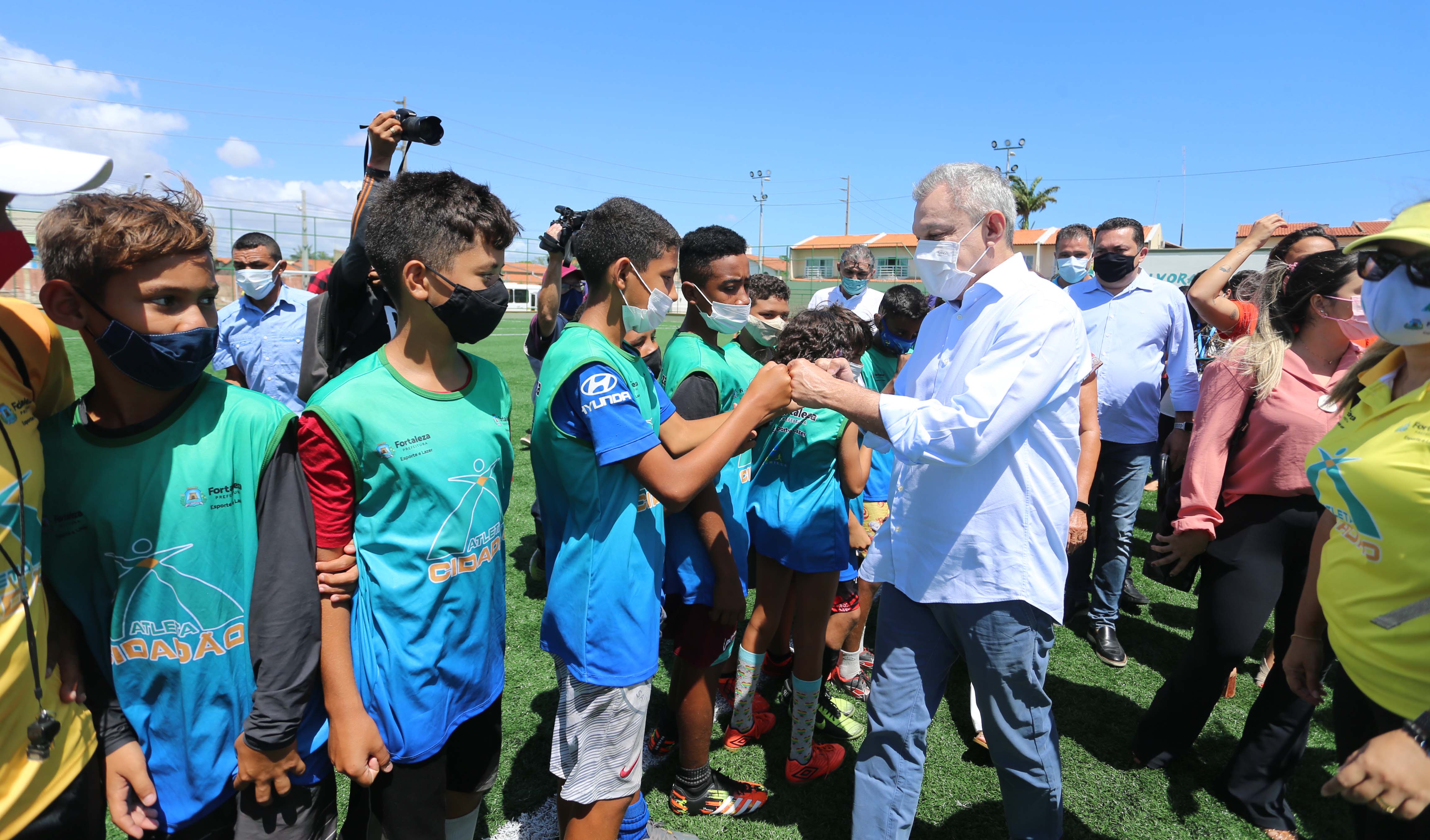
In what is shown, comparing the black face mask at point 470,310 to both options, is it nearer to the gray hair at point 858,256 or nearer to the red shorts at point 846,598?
the red shorts at point 846,598

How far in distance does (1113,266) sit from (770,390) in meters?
3.82

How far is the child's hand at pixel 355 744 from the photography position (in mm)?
1755

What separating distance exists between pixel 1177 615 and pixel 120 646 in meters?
6.05

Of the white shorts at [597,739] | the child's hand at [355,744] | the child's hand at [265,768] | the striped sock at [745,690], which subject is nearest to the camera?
the child's hand at [265,768]

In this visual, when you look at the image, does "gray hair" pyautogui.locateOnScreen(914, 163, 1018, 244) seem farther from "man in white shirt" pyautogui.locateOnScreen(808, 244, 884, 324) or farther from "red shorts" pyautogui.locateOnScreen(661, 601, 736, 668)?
"man in white shirt" pyautogui.locateOnScreen(808, 244, 884, 324)

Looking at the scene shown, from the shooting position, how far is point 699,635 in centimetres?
283

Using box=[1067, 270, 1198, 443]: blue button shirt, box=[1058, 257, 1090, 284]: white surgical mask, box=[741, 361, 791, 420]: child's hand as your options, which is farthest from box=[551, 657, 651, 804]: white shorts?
box=[1058, 257, 1090, 284]: white surgical mask

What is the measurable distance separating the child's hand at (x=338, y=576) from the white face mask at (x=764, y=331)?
2.12 metres

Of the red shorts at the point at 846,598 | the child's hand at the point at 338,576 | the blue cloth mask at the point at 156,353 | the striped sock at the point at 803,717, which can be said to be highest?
the blue cloth mask at the point at 156,353

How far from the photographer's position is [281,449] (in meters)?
1.75

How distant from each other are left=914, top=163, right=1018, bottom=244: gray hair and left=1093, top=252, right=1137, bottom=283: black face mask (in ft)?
9.36

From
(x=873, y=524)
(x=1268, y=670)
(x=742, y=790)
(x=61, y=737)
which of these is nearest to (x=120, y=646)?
(x=61, y=737)

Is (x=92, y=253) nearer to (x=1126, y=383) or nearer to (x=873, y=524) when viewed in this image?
(x=873, y=524)

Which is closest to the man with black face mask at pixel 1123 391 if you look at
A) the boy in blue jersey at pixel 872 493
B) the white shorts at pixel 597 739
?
the boy in blue jersey at pixel 872 493
